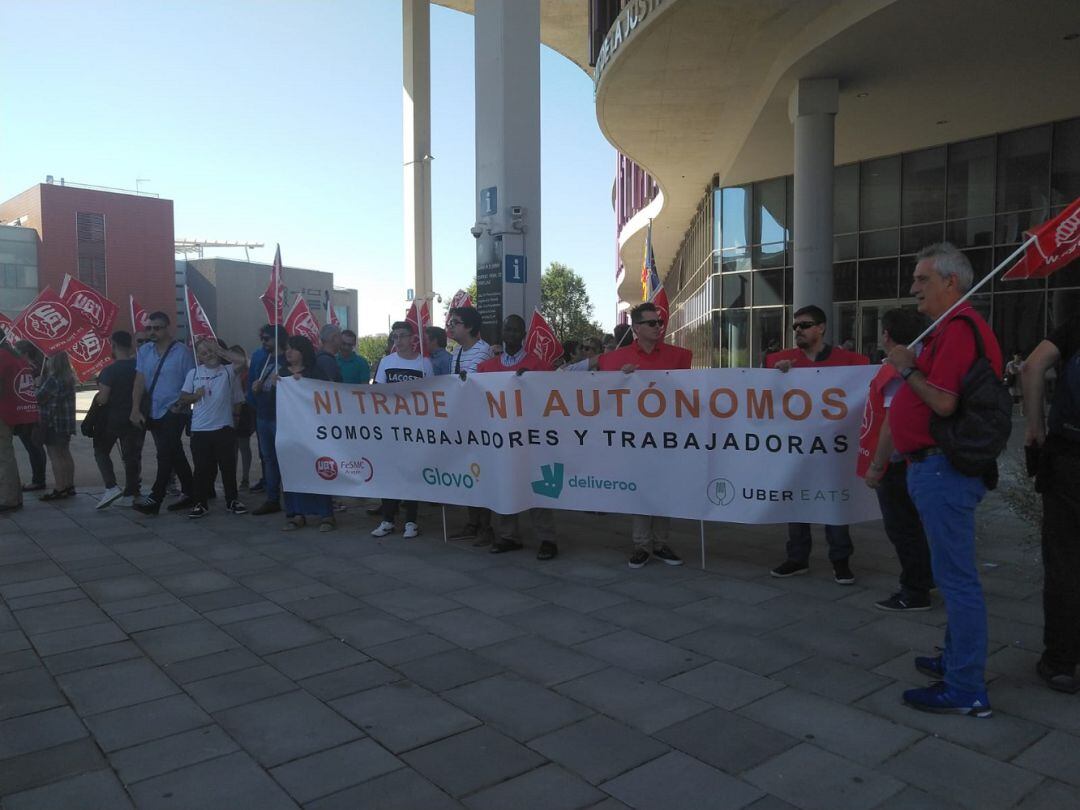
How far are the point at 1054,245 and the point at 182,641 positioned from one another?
5.19 metres

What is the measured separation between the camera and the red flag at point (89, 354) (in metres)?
9.73

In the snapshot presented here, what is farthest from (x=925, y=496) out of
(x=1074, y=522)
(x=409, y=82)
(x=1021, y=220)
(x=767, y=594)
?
(x=409, y=82)

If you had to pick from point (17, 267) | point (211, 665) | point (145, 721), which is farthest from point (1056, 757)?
point (17, 267)

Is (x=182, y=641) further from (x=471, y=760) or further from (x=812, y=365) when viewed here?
(x=812, y=365)

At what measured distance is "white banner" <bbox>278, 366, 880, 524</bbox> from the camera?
5727mm

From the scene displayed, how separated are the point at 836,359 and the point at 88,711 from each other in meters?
5.10

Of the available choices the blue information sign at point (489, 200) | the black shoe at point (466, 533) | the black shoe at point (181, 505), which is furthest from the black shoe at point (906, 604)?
the blue information sign at point (489, 200)

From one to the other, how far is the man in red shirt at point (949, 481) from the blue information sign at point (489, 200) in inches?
294

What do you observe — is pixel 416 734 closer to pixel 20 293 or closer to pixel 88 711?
pixel 88 711

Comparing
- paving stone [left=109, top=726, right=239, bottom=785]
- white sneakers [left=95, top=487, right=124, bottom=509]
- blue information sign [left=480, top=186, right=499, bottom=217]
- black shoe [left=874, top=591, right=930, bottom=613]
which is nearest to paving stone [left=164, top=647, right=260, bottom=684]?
paving stone [left=109, top=726, right=239, bottom=785]

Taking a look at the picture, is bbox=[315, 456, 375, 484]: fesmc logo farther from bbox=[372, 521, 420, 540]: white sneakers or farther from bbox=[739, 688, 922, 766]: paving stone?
bbox=[739, 688, 922, 766]: paving stone

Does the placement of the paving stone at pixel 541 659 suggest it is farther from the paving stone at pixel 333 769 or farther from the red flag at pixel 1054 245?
the red flag at pixel 1054 245

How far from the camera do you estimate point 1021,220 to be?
63.9 feet

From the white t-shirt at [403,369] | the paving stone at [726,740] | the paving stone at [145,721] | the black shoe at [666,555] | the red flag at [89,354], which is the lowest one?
the paving stone at [145,721]
